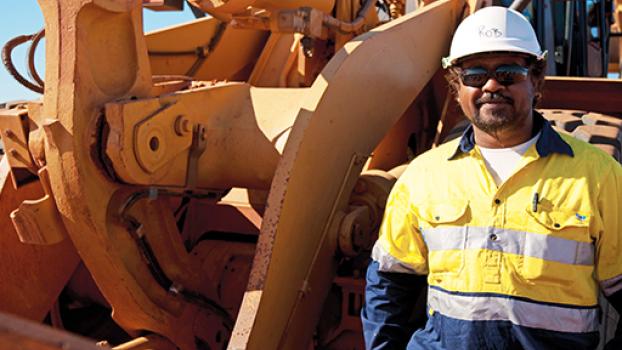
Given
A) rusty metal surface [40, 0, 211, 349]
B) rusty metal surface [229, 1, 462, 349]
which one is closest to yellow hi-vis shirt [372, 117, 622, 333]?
rusty metal surface [229, 1, 462, 349]

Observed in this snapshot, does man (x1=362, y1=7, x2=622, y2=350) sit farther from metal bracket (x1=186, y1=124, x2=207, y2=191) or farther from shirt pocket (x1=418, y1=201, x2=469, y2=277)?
metal bracket (x1=186, y1=124, x2=207, y2=191)

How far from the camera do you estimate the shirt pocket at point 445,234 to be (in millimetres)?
1946

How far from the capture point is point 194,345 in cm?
267

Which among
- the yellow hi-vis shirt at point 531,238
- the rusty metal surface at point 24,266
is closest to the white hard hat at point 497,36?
the yellow hi-vis shirt at point 531,238

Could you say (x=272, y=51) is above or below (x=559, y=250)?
above

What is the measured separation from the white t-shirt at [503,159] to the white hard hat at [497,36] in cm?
25

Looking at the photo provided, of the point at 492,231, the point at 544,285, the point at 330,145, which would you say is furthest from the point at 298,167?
the point at 544,285

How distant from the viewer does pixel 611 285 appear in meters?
1.85

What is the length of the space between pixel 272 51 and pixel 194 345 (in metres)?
2.06

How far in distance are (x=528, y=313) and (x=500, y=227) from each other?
226 mm

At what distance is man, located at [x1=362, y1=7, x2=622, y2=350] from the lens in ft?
6.03

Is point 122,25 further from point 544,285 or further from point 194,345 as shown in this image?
point 544,285

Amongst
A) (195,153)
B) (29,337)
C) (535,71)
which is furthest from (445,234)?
(29,337)

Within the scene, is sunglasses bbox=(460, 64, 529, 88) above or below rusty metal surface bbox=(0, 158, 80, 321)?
above
